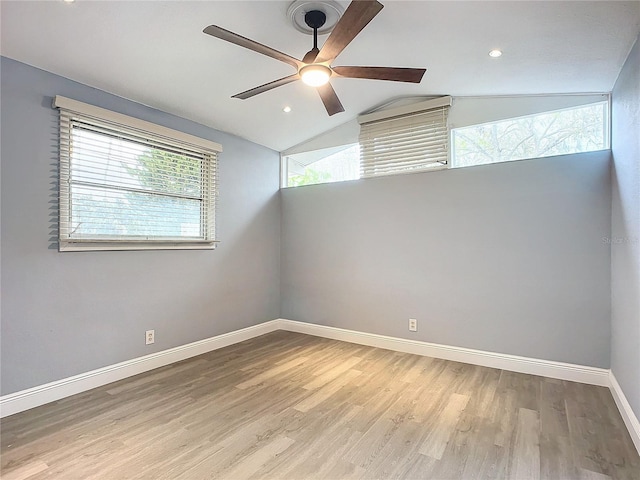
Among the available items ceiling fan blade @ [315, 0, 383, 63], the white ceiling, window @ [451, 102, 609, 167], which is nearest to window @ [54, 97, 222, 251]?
the white ceiling

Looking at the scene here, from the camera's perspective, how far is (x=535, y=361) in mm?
3170

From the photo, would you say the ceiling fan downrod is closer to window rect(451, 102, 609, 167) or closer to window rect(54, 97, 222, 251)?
window rect(54, 97, 222, 251)

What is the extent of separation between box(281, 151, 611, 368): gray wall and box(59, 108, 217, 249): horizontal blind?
4.56ft

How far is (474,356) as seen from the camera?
3461 mm

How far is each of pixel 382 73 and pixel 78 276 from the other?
2762 mm

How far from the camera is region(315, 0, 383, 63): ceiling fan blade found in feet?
5.14

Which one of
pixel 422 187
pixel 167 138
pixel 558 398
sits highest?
pixel 167 138

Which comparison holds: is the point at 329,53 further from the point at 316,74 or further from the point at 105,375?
the point at 105,375

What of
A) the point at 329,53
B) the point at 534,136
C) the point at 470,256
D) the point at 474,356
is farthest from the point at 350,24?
the point at 474,356

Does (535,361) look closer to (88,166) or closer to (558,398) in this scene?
(558,398)

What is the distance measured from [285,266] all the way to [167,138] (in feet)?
7.30

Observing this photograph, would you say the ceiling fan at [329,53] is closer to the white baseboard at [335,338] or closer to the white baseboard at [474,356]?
the white baseboard at [335,338]

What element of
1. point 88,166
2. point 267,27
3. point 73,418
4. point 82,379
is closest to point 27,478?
point 73,418

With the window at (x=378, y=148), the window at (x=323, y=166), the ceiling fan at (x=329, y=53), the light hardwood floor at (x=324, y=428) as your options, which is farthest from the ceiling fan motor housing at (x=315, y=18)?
the light hardwood floor at (x=324, y=428)
